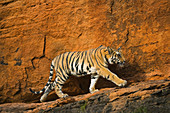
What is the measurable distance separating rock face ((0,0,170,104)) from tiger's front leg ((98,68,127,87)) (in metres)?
0.68

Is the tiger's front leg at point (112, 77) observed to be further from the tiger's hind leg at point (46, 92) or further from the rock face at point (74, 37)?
the tiger's hind leg at point (46, 92)

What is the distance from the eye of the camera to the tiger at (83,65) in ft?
17.1

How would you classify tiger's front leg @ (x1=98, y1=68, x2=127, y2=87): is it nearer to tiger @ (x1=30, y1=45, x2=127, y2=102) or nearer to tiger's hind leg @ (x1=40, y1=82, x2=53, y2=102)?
tiger @ (x1=30, y1=45, x2=127, y2=102)

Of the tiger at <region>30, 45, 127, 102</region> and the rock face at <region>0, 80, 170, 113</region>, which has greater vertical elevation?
the tiger at <region>30, 45, 127, 102</region>

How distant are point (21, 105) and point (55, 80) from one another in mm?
951

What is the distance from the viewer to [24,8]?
20.5ft

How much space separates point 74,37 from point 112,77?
163cm

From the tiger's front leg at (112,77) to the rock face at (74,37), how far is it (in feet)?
2.22

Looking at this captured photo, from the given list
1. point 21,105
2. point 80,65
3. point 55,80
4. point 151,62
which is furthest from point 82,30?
point 21,105

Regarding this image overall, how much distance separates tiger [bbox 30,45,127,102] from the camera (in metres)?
5.21

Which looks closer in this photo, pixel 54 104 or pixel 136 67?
pixel 54 104

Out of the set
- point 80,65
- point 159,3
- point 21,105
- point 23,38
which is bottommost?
point 21,105

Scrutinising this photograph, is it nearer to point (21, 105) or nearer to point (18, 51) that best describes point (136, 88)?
point (21, 105)

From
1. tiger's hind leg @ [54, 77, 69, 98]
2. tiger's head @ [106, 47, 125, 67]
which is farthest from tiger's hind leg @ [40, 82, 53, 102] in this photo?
tiger's head @ [106, 47, 125, 67]
